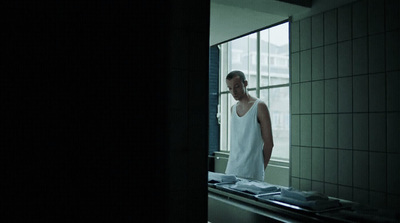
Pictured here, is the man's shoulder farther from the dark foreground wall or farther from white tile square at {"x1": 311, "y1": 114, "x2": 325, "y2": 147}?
the dark foreground wall

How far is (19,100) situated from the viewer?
1018mm

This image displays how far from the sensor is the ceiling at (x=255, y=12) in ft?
7.42

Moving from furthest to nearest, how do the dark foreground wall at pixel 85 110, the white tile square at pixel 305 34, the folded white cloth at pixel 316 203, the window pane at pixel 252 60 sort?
1. the window pane at pixel 252 60
2. the white tile square at pixel 305 34
3. the folded white cloth at pixel 316 203
4. the dark foreground wall at pixel 85 110

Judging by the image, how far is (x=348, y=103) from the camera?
2064 millimetres

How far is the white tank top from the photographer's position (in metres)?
2.85

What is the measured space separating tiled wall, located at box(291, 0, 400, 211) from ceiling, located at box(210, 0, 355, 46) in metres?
0.06

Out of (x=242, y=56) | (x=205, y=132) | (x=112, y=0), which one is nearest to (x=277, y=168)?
(x=242, y=56)

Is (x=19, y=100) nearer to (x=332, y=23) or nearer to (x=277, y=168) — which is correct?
(x=332, y=23)

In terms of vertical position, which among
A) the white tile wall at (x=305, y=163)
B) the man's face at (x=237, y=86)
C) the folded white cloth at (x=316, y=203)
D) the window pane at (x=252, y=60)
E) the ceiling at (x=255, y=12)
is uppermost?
the window pane at (x=252, y=60)

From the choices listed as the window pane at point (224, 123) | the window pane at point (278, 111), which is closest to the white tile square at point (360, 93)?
the window pane at point (278, 111)

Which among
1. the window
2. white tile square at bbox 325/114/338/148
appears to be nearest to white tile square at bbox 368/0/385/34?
white tile square at bbox 325/114/338/148

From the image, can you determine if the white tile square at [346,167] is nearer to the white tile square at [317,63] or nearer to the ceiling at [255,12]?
the white tile square at [317,63]

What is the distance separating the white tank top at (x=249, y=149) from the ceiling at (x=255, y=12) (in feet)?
2.09

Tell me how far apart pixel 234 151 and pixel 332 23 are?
1.34m
